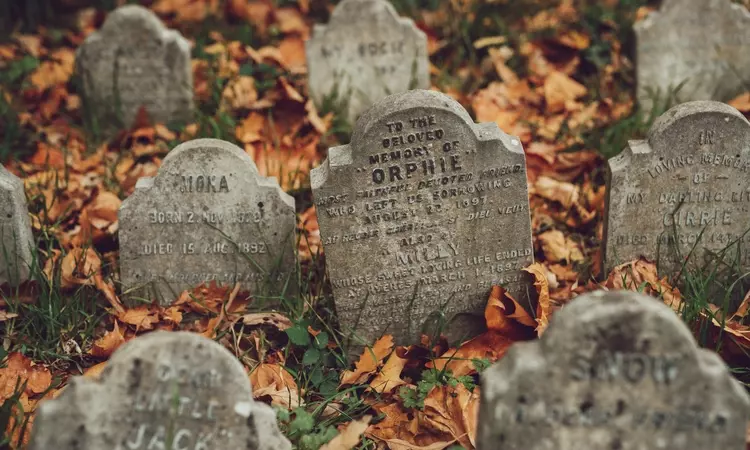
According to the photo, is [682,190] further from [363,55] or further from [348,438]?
[363,55]

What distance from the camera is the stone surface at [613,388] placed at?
7.52 feet

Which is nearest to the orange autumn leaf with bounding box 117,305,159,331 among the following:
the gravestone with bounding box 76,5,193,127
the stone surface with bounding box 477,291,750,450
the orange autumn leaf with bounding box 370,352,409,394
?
the orange autumn leaf with bounding box 370,352,409,394

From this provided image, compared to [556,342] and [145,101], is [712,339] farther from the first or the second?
[145,101]

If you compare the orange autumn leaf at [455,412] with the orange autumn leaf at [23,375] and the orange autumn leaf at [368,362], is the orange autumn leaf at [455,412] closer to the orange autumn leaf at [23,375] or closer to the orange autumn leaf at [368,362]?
the orange autumn leaf at [368,362]

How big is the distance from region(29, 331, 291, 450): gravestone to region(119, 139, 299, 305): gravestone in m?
1.22

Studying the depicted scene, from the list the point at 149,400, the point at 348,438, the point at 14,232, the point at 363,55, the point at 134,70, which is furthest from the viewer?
the point at 363,55

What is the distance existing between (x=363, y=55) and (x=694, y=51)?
6.48ft

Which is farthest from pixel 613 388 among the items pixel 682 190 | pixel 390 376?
pixel 682 190

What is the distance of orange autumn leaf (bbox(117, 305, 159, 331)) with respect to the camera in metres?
3.64

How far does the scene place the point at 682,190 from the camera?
3.67 meters

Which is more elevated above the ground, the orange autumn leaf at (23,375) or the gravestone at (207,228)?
the gravestone at (207,228)

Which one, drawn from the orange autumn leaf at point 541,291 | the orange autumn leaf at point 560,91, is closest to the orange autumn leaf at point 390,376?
the orange autumn leaf at point 541,291

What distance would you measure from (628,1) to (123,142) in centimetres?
358

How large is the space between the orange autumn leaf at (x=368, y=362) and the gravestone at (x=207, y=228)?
1.53ft
